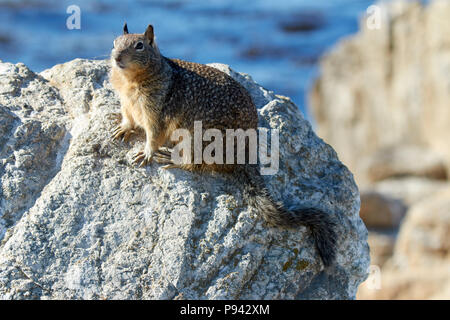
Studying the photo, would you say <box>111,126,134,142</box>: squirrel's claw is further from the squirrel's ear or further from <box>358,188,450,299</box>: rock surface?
<box>358,188,450,299</box>: rock surface

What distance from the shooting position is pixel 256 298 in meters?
4.16

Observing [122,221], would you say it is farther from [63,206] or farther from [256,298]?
[256,298]

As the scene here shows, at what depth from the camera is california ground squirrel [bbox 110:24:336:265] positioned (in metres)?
4.64

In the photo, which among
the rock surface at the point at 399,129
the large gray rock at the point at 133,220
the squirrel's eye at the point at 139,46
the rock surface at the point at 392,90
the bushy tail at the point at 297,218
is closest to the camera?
the large gray rock at the point at 133,220

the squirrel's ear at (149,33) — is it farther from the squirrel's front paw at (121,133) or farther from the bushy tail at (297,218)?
the bushy tail at (297,218)

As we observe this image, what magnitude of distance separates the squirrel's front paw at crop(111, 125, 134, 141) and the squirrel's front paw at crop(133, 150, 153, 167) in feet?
0.83

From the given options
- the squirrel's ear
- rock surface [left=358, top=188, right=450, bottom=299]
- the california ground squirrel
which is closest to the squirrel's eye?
the california ground squirrel

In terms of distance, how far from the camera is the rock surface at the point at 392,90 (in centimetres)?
2048

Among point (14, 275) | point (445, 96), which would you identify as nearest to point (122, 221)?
point (14, 275)

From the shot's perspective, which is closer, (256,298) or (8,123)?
(256,298)

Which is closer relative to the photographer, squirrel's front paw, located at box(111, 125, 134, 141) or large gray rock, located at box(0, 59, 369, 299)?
large gray rock, located at box(0, 59, 369, 299)

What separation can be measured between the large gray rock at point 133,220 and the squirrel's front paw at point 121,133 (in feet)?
0.24

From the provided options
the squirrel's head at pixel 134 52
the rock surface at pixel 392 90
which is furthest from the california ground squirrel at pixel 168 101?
the rock surface at pixel 392 90

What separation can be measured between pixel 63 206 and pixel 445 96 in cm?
1861
